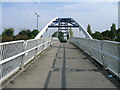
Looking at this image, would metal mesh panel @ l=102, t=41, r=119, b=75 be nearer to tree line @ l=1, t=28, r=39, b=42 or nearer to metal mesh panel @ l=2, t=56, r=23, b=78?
metal mesh panel @ l=2, t=56, r=23, b=78

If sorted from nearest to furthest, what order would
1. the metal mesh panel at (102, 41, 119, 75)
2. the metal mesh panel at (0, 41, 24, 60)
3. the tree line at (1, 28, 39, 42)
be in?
the metal mesh panel at (0, 41, 24, 60)
the metal mesh panel at (102, 41, 119, 75)
the tree line at (1, 28, 39, 42)

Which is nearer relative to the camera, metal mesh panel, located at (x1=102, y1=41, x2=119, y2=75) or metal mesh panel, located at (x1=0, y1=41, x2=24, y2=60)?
metal mesh panel, located at (x1=0, y1=41, x2=24, y2=60)

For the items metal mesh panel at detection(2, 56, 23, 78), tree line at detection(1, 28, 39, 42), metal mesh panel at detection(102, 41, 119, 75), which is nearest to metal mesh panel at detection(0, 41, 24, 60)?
metal mesh panel at detection(2, 56, 23, 78)

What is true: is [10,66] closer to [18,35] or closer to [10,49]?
[10,49]

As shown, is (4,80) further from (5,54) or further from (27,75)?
(27,75)

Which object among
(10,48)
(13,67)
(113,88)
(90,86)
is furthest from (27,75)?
(113,88)

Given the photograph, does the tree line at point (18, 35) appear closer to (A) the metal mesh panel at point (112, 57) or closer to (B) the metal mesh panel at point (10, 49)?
(B) the metal mesh panel at point (10, 49)

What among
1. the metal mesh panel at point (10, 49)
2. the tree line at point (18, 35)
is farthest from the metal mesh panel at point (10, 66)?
the tree line at point (18, 35)

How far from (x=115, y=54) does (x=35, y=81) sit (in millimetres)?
2802

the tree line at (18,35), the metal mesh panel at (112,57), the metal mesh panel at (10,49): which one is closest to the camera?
the metal mesh panel at (10,49)

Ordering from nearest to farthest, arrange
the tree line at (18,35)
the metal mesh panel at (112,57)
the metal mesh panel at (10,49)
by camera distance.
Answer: the metal mesh panel at (10,49) → the metal mesh panel at (112,57) → the tree line at (18,35)

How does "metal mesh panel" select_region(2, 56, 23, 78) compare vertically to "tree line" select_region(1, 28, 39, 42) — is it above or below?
below

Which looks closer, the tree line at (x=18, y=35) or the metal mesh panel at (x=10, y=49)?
the metal mesh panel at (x=10, y=49)

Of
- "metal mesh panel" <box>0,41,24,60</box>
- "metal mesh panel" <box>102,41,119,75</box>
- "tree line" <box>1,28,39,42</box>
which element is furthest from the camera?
"tree line" <box>1,28,39,42</box>
